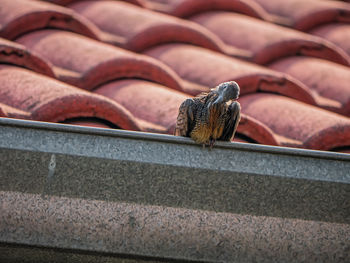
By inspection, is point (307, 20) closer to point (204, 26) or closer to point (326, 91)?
point (204, 26)

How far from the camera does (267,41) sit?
3775mm

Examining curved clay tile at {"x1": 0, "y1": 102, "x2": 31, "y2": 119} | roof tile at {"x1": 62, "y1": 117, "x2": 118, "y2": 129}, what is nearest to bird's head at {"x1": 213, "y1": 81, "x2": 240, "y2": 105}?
roof tile at {"x1": 62, "y1": 117, "x2": 118, "y2": 129}

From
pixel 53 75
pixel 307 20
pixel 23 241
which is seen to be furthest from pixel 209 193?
pixel 307 20

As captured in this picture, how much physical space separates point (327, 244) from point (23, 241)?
41.7 inches

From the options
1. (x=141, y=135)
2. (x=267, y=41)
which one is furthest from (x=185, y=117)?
(x=267, y=41)

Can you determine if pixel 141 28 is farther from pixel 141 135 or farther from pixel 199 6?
pixel 141 135

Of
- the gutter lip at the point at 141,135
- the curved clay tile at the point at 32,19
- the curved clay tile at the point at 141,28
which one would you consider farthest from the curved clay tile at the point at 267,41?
the gutter lip at the point at 141,135

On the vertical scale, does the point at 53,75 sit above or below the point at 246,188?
below

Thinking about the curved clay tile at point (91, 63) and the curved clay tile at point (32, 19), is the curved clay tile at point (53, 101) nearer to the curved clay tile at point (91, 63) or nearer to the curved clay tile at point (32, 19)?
the curved clay tile at point (91, 63)

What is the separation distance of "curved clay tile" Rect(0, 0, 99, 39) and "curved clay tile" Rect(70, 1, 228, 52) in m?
0.28

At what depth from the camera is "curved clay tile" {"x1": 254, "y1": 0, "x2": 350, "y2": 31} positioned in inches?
179

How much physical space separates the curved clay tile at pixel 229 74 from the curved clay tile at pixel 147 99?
0.39 m

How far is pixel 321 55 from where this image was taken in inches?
152

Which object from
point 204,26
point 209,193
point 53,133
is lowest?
point 204,26
